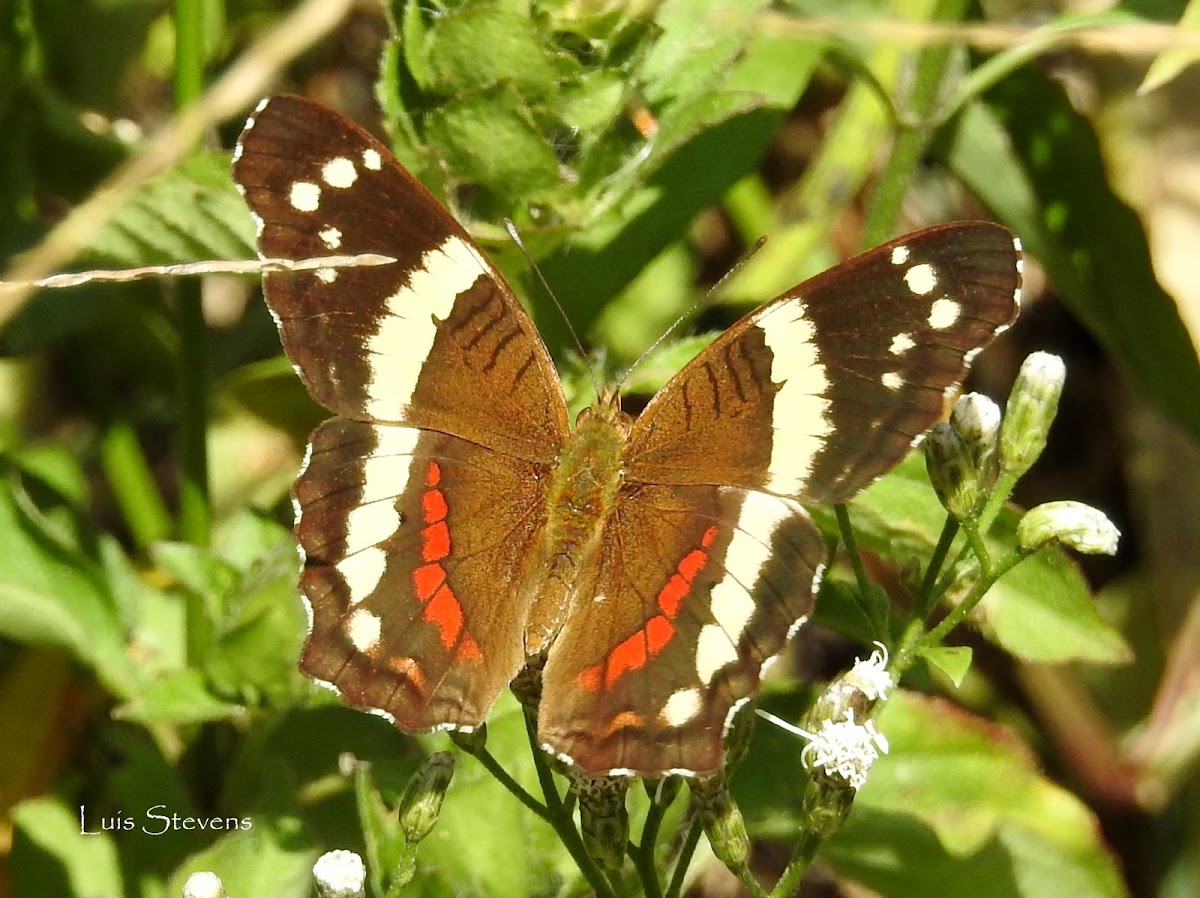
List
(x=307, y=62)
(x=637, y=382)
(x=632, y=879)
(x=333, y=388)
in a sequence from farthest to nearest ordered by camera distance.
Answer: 1. (x=307, y=62)
2. (x=637, y=382)
3. (x=632, y=879)
4. (x=333, y=388)

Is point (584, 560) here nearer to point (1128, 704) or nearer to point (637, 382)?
point (637, 382)

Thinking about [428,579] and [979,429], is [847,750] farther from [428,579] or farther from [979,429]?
[428,579]

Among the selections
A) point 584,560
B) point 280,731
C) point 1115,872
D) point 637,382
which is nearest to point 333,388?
point 584,560

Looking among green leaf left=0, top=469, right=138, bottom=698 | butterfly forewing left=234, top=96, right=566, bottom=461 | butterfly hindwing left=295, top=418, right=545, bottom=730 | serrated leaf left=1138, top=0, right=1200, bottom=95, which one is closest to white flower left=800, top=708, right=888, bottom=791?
butterfly hindwing left=295, top=418, right=545, bottom=730

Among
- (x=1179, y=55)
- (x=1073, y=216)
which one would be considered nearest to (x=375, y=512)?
(x=1179, y=55)

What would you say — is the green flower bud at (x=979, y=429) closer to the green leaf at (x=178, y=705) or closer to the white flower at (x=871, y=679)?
the white flower at (x=871, y=679)
